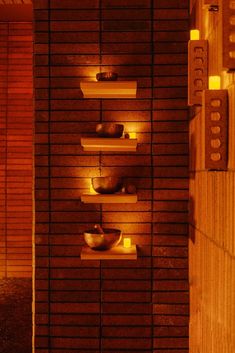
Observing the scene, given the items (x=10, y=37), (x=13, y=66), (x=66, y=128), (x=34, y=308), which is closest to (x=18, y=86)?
(x=13, y=66)

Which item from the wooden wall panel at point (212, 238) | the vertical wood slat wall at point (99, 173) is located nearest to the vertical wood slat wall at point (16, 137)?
the vertical wood slat wall at point (99, 173)

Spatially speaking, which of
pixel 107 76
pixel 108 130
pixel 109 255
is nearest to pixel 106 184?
pixel 108 130

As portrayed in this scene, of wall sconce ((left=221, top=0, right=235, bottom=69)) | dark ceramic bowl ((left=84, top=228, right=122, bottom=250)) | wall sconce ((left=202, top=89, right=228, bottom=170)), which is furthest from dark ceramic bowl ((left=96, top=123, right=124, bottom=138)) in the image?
wall sconce ((left=221, top=0, right=235, bottom=69))

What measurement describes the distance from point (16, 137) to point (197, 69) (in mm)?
4733

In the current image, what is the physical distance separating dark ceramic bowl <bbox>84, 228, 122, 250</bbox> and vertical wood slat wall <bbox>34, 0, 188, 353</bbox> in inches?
12.7

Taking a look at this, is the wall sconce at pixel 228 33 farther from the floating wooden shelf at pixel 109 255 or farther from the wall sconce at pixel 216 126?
the floating wooden shelf at pixel 109 255

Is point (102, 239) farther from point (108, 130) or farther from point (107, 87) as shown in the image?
point (107, 87)

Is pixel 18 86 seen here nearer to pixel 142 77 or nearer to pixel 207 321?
pixel 142 77

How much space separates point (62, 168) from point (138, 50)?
49.0 inches

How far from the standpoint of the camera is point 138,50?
13.6ft

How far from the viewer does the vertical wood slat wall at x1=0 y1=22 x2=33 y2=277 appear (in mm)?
7359

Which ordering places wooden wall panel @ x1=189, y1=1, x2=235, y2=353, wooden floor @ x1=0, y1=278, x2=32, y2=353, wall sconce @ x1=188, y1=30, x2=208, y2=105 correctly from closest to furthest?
wooden wall panel @ x1=189, y1=1, x2=235, y2=353
wall sconce @ x1=188, y1=30, x2=208, y2=105
wooden floor @ x1=0, y1=278, x2=32, y2=353

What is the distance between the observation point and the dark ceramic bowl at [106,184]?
12.8ft

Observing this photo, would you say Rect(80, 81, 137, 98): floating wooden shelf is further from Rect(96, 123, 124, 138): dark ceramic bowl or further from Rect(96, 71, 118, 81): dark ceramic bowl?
Rect(96, 123, 124, 138): dark ceramic bowl
